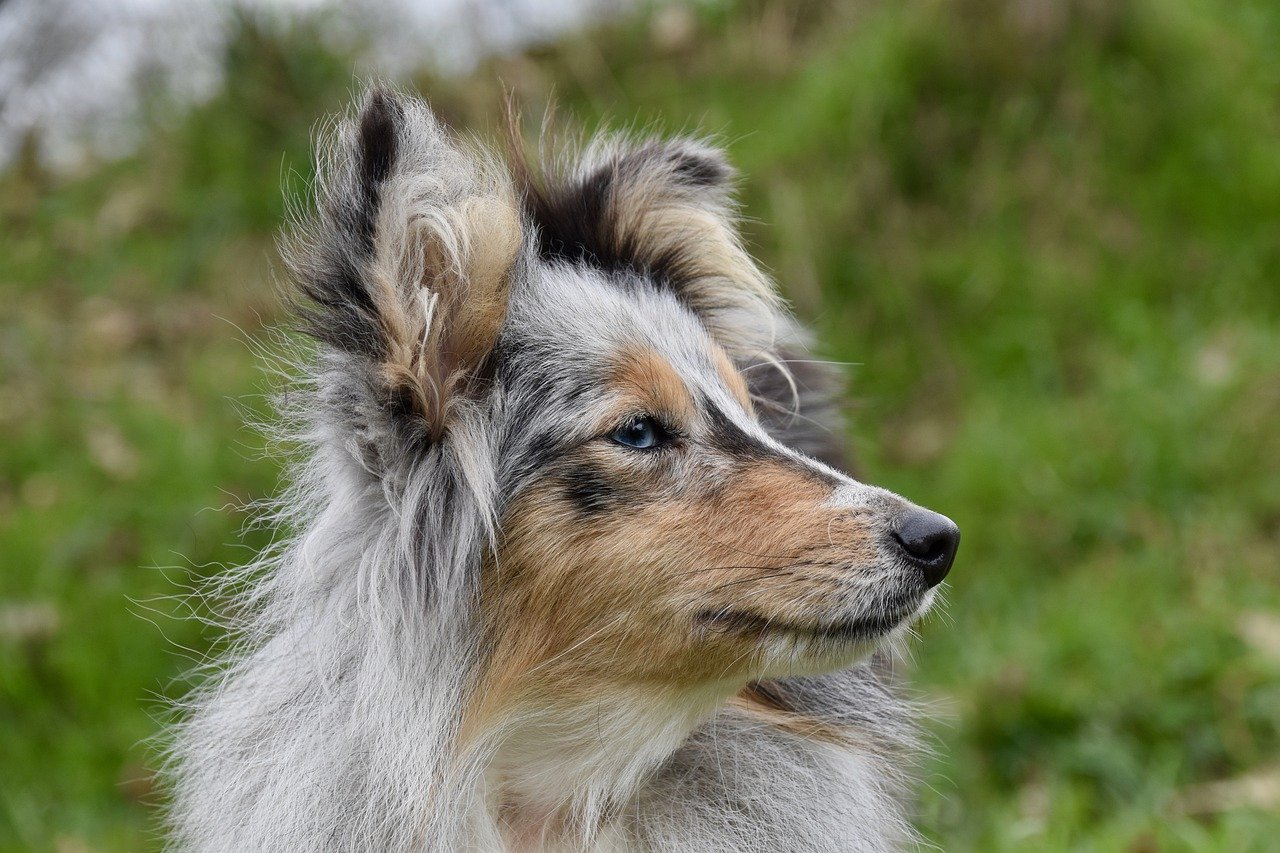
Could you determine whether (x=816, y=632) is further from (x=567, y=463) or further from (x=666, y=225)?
(x=666, y=225)

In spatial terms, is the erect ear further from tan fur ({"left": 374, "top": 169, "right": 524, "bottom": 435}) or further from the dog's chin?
the dog's chin

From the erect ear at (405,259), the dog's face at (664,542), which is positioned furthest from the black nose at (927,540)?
the erect ear at (405,259)

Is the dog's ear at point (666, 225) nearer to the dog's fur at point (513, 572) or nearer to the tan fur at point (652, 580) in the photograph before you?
the dog's fur at point (513, 572)

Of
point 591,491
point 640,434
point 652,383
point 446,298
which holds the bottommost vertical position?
point 591,491

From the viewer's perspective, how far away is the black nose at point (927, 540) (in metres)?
2.83

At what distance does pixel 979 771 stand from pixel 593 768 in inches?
99.6

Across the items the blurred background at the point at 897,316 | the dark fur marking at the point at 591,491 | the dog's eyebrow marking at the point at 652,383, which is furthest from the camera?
the blurred background at the point at 897,316

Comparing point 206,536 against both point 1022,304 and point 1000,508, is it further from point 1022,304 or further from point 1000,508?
point 1022,304

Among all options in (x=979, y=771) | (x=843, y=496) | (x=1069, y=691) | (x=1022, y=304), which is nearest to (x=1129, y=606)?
(x=1069, y=691)

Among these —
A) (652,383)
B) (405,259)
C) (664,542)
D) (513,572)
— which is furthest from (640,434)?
(405,259)

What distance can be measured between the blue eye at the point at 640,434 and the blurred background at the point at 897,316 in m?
2.23

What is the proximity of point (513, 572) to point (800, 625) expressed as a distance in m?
0.64

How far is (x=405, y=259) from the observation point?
2.81m

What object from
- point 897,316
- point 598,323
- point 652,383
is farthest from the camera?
point 897,316
